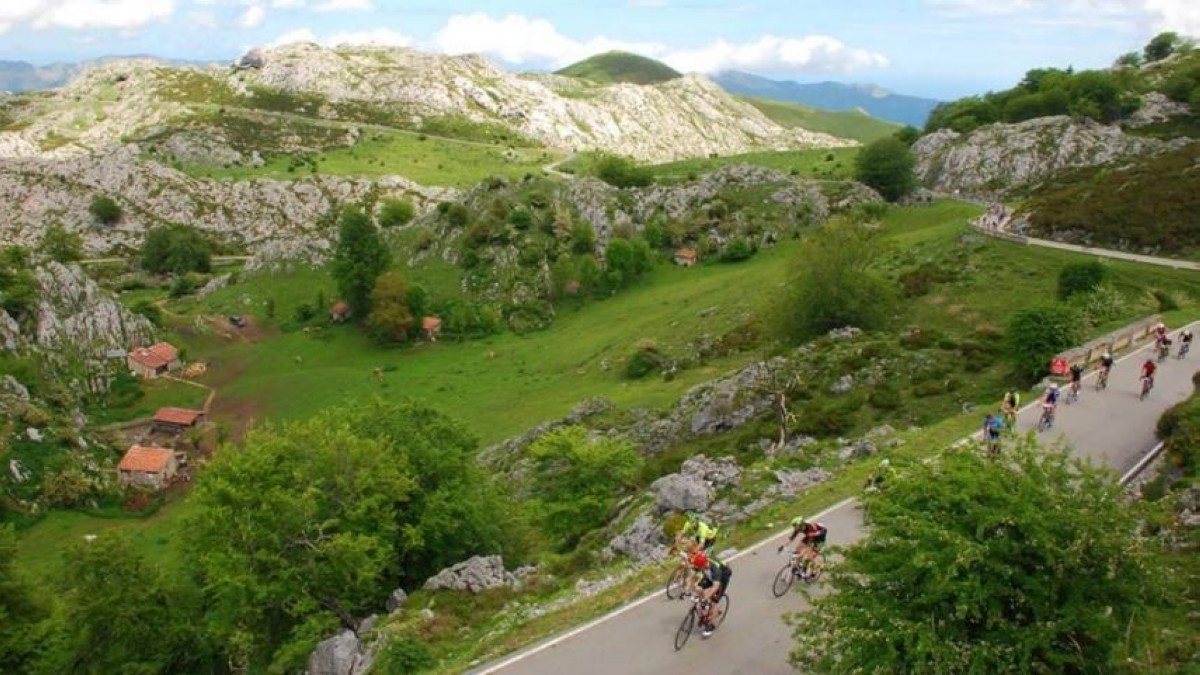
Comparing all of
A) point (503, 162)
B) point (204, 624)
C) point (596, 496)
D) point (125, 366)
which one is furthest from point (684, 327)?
point (503, 162)

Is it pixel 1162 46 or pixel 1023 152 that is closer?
pixel 1023 152

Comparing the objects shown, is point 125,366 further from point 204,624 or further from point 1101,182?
point 1101,182

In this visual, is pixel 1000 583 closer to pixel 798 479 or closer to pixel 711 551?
pixel 711 551

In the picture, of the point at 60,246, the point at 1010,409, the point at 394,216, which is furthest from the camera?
the point at 60,246

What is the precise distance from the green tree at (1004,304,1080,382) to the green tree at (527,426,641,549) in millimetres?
22184

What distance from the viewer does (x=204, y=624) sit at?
32.5 m

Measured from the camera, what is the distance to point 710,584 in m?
20.5

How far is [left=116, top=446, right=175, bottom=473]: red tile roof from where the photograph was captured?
63.9m

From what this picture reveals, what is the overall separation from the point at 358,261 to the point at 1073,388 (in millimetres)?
78620

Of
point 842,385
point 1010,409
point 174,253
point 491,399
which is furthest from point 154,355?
point 1010,409

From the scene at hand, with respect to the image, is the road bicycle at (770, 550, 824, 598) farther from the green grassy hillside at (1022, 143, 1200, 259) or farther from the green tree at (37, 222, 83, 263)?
the green tree at (37, 222, 83, 263)

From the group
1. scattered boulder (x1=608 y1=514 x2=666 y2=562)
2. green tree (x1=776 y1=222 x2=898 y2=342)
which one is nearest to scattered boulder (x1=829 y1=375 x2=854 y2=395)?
green tree (x1=776 y1=222 x2=898 y2=342)

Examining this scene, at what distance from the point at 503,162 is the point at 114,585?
170 m

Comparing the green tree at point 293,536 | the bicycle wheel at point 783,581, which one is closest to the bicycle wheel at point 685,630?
the bicycle wheel at point 783,581
